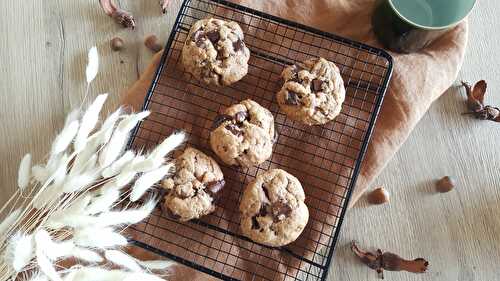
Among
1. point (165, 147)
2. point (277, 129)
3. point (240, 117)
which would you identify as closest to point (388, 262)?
point (277, 129)

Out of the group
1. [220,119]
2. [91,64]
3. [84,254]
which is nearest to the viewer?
[84,254]

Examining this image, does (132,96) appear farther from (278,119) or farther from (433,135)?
(433,135)

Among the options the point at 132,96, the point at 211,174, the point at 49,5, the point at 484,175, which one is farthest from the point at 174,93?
the point at 484,175

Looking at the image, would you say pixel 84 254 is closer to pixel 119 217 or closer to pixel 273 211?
pixel 119 217

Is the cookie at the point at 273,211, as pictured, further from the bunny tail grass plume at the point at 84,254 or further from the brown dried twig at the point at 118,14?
the brown dried twig at the point at 118,14

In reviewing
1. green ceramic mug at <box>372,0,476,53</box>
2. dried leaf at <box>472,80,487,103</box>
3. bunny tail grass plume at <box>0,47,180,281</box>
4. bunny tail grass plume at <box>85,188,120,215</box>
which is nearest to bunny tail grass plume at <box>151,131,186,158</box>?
bunny tail grass plume at <box>0,47,180,281</box>

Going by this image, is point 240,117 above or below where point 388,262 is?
above
